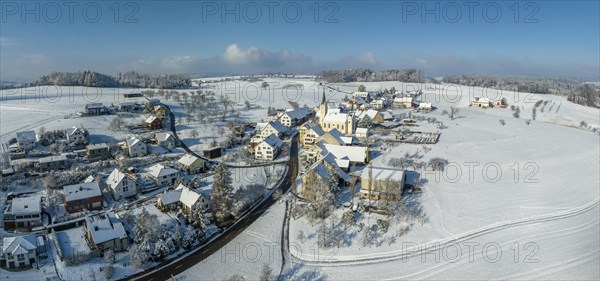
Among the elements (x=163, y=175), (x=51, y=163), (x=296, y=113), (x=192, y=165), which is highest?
(x=296, y=113)

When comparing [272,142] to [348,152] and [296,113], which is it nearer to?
[348,152]

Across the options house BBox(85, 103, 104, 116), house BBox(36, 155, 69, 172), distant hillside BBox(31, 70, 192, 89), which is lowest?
house BBox(36, 155, 69, 172)

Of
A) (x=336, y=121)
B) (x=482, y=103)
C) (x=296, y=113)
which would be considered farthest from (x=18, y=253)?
(x=482, y=103)

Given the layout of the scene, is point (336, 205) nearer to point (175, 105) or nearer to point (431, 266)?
point (431, 266)

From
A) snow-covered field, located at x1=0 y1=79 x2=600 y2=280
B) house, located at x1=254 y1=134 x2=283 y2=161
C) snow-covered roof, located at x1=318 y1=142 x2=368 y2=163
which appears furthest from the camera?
house, located at x1=254 y1=134 x2=283 y2=161

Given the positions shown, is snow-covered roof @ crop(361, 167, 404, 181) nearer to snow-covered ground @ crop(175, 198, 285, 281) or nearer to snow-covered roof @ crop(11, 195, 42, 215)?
snow-covered ground @ crop(175, 198, 285, 281)

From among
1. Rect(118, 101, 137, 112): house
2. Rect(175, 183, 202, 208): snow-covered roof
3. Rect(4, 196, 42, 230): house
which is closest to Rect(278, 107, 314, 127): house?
Rect(118, 101, 137, 112): house
